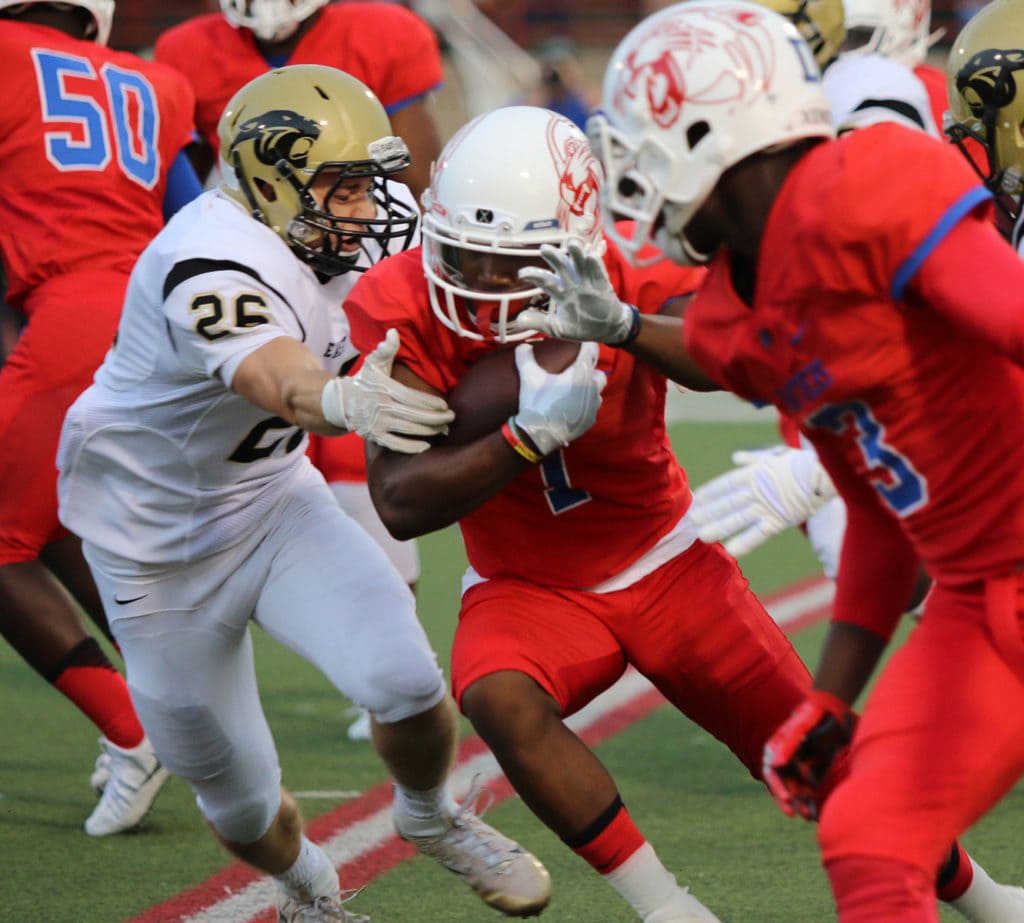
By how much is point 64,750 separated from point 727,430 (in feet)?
20.3

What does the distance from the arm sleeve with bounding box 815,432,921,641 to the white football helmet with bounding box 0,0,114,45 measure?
9.55 ft

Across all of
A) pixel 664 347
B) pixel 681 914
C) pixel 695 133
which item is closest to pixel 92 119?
pixel 664 347

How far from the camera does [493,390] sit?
304cm

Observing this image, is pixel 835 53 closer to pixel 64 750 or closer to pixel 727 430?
pixel 64 750

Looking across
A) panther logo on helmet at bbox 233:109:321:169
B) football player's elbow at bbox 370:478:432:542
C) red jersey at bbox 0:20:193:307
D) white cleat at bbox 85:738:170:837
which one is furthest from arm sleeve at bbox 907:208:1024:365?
red jersey at bbox 0:20:193:307

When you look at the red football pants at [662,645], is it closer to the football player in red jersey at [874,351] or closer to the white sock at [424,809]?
the white sock at [424,809]

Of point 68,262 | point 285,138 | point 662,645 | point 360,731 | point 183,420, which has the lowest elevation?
point 360,731

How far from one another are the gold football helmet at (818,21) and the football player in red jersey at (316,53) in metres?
1.23

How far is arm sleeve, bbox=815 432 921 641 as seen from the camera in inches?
103

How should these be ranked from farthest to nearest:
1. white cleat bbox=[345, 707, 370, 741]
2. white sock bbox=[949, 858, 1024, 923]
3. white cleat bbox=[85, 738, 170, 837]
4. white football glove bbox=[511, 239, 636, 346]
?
white cleat bbox=[345, 707, 370, 741]
white cleat bbox=[85, 738, 170, 837]
white sock bbox=[949, 858, 1024, 923]
white football glove bbox=[511, 239, 636, 346]

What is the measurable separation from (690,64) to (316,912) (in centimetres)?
188

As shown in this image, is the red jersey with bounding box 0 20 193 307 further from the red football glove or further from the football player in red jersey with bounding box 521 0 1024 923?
the red football glove

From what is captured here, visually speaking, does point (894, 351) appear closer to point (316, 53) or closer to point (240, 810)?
point (240, 810)

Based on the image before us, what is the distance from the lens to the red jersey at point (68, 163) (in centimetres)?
455
